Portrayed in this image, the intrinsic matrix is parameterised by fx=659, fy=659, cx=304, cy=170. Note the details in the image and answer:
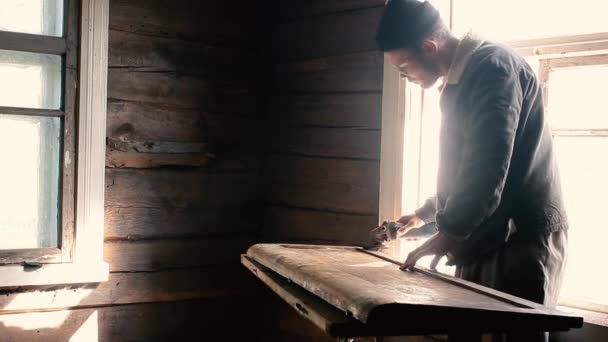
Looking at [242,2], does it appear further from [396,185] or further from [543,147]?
[543,147]

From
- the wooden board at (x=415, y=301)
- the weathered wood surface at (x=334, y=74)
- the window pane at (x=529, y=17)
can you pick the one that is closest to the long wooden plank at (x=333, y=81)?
the weathered wood surface at (x=334, y=74)

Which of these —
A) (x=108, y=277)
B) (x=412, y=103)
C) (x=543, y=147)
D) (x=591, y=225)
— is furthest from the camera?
(x=108, y=277)

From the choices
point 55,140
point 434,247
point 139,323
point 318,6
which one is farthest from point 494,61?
point 139,323

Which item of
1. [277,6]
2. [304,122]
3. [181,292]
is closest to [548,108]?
[304,122]

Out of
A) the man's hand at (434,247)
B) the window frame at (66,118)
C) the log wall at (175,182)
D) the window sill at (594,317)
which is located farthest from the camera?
the log wall at (175,182)

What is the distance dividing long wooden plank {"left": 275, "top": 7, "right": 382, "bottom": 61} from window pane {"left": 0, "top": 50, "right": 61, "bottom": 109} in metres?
1.11

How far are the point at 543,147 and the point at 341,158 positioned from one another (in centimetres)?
123

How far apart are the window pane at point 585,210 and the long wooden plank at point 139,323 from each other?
169 cm

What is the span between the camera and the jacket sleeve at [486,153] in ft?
5.88

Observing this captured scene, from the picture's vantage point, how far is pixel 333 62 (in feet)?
10.2

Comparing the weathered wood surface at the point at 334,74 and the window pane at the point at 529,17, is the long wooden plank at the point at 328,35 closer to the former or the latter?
the weathered wood surface at the point at 334,74

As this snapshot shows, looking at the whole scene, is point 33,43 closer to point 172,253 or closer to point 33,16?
point 33,16

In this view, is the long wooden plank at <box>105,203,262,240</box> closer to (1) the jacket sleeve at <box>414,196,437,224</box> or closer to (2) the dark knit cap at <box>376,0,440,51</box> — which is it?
(1) the jacket sleeve at <box>414,196,437,224</box>

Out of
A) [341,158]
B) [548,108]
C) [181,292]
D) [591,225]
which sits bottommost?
[181,292]
